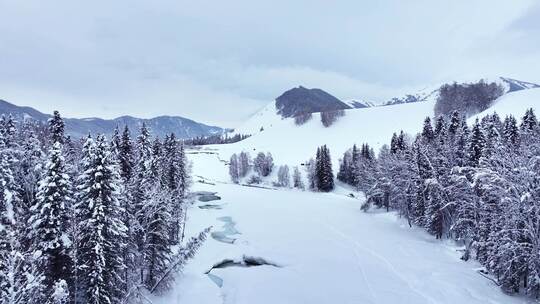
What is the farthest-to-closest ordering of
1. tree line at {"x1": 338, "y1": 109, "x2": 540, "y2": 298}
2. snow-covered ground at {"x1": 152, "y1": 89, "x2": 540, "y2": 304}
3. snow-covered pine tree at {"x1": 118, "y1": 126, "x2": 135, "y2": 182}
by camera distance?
snow-covered pine tree at {"x1": 118, "y1": 126, "x2": 135, "y2": 182}, snow-covered ground at {"x1": 152, "y1": 89, "x2": 540, "y2": 304}, tree line at {"x1": 338, "y1": 109, "x2": 540, "y2": 298}

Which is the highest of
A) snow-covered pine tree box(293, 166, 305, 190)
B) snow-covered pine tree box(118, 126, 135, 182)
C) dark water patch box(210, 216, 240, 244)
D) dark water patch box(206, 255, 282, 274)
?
snow-covered pine tree box(118, 126, 135, 182)

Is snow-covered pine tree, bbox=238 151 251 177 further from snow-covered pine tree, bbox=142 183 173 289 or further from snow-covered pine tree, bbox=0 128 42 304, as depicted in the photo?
snow-covered pine tree, bbox=0 128 42 304

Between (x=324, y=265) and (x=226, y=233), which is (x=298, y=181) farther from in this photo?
(x=324, y=265)

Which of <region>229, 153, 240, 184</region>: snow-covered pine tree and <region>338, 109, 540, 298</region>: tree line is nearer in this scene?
<region>338, 109, 540, 298</region>: tree line

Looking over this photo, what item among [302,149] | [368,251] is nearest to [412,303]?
[368,251]

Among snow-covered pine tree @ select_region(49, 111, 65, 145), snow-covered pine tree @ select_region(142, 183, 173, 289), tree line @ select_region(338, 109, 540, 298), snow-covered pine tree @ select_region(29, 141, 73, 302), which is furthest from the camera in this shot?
snow-covered pine tree @ select_region(49, 111, 65, 145)

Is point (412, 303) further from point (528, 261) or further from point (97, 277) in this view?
point (97, 277)

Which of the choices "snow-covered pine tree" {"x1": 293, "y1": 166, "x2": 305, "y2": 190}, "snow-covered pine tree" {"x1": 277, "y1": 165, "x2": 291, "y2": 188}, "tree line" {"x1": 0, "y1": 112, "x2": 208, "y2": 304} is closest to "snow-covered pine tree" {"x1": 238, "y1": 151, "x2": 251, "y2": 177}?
"snow-covered pine tree" {"x1": 277, "y1": 165, "x2": 291, "y2": 188}
